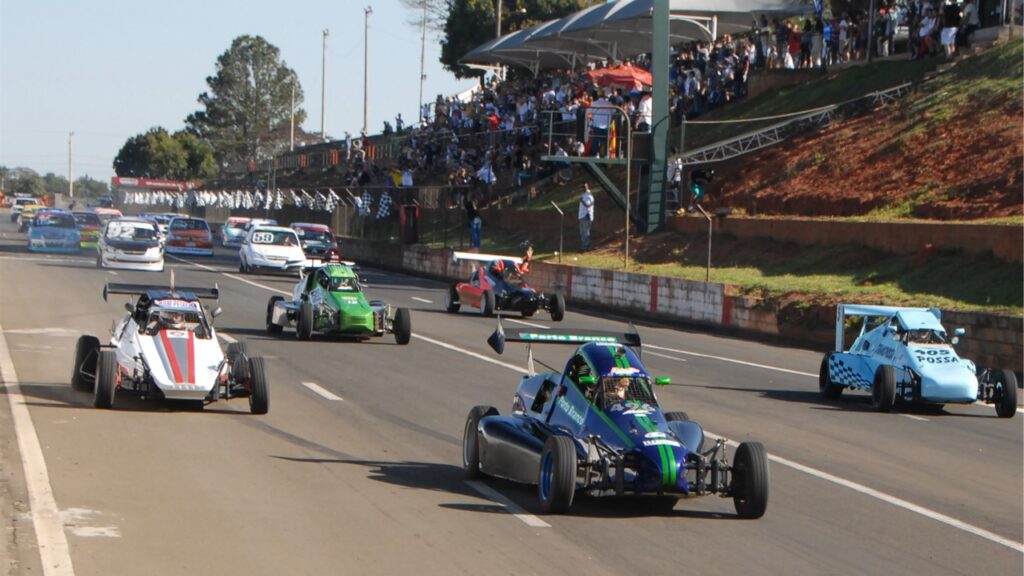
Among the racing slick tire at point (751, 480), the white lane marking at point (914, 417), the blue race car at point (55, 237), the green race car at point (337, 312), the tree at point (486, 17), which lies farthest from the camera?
the tree at point (486, 17)

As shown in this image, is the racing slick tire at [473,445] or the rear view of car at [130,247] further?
the rear view of car at [130,247]

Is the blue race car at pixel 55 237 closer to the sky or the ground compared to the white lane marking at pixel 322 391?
closer to the sky

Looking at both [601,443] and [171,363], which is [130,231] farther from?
[601,443]

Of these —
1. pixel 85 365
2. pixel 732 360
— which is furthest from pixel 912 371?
pixel 85 365

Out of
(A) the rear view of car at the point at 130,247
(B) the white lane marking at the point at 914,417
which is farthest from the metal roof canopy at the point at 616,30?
(B) the white lane marking at the point at 914,417

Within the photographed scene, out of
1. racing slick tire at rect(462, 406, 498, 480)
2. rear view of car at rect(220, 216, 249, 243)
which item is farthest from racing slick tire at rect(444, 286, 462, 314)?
rear view of car at rect(220, 216, 249, 243)

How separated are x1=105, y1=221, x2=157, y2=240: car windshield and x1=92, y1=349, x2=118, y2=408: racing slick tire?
29036 mm

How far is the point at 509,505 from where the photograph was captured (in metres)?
11.8

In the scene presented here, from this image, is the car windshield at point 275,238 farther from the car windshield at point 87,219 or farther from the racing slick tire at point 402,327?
the racing slick tire at point 402,327

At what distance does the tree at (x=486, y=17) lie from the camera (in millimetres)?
97438

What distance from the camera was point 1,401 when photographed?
1680 cm

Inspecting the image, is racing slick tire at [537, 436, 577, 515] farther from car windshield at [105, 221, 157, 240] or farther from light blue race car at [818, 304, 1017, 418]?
car windshield at [105, 221, 157, 240]

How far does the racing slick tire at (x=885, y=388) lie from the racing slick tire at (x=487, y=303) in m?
15.0

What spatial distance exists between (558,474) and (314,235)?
1789 inches
